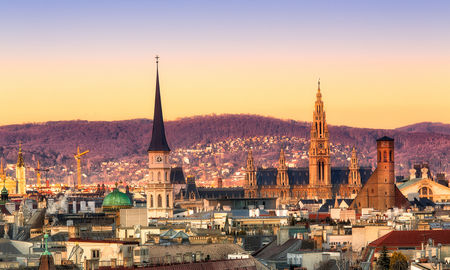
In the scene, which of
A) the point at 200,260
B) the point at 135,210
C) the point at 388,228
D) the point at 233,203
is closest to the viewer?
the point at 200,260

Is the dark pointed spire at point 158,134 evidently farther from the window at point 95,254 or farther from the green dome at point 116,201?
the window at point 95,254

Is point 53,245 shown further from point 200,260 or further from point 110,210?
point 110,210

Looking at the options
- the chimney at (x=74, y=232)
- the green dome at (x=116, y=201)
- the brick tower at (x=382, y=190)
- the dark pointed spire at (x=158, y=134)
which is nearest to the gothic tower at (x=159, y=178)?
the dark pointed spire at (x=158, y=134)

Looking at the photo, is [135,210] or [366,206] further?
[366,206]

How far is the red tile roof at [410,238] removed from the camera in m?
92.8

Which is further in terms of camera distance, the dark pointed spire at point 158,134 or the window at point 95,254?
the dark pointed spire at point 158,134

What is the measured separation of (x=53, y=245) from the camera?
94.8 m

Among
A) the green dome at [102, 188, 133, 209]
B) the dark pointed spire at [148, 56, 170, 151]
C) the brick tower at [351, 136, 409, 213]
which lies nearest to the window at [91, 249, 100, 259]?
the green dome at [102, 188, 133, 209]

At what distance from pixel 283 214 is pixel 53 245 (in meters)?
66.7

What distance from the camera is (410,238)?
94375mm

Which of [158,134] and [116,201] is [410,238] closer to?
[116,201]

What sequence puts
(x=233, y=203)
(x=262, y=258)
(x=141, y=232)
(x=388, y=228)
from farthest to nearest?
1. (x=233, y=203)
2. (x=141, y=232)
3. (x=388, y=228)
4. (x=262, y=258)

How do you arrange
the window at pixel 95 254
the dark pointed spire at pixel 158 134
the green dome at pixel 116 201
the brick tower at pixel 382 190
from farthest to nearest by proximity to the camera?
the dark pointed spire at pixel 158 134 < the brick tower at pixel 382 190 < the green dome at pixel 116 201 < the window at pixel 95 254

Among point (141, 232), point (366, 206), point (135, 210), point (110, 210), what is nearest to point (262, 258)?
point (141, 232)
